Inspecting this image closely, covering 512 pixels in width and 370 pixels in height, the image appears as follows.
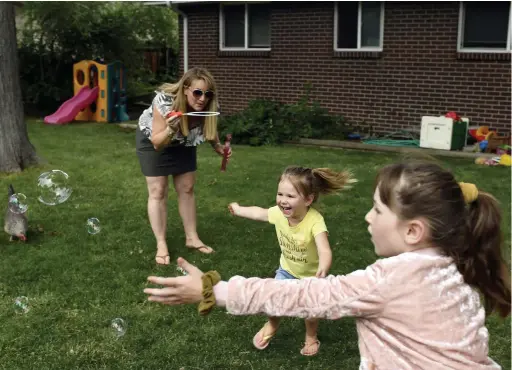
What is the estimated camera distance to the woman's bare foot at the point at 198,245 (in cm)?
571

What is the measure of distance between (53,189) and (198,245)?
142 centimetres

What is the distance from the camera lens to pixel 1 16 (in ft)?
28.4

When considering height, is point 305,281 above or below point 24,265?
above

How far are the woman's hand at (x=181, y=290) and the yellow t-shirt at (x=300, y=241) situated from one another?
5.76 ft

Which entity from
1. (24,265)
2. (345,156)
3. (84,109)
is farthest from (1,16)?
(84,109)

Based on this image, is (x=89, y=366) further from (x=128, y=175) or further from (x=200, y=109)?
(x=128, y=175)

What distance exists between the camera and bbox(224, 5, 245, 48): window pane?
1479cm

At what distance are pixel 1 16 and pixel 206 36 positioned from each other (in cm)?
714

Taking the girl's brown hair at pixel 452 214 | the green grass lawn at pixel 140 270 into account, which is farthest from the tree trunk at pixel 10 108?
the girl's brown hair at pixel 452 214

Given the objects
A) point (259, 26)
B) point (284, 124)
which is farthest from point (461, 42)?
point (259, 26)

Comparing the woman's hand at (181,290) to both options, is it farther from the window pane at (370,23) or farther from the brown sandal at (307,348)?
the window pane at (370,23)

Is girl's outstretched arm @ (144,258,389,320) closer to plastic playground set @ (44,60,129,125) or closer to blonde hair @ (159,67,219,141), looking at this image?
blonde hair @ (159,67,219,141)

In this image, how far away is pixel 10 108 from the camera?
9.07 meters

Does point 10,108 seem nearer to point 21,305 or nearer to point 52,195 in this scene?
point 52,195
